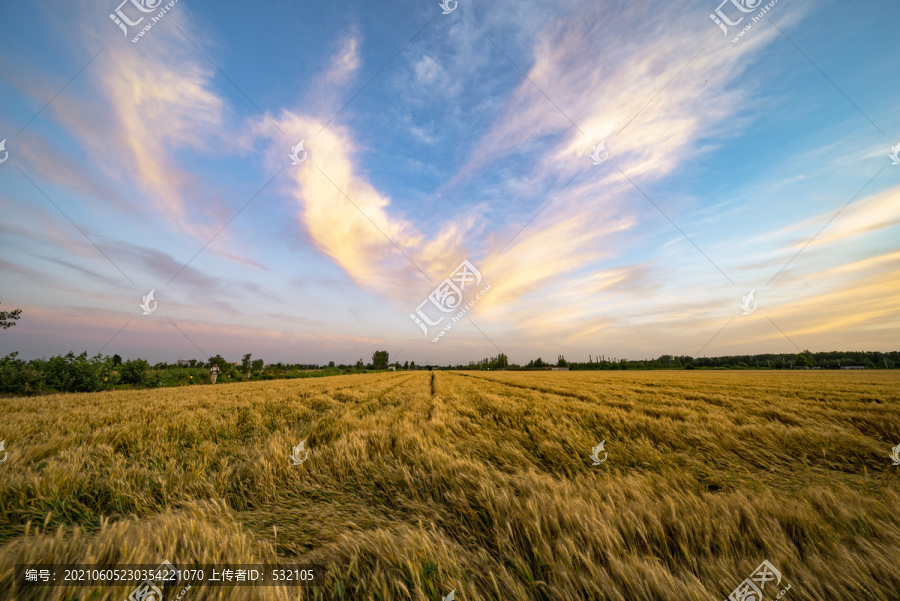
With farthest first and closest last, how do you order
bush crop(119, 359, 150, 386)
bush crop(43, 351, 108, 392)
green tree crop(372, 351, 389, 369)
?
green tree crop(372, 351, 389, 369) → bush crop(119, 359, 150, 386) → bush crop(43, 351, 108, 392)

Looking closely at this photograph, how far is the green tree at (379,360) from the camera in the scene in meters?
115

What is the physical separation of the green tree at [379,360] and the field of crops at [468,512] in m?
114

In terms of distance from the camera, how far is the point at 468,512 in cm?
222

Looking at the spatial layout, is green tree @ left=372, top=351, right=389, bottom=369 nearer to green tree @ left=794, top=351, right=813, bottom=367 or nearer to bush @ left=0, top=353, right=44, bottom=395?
bush @ left=0, top=353, right=44, bottom=395

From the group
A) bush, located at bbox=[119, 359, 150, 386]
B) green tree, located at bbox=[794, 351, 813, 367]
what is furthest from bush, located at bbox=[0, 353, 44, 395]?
green tree, located at bbox=[794, 351, 813, 367]

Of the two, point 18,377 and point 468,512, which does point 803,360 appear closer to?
point 468,512

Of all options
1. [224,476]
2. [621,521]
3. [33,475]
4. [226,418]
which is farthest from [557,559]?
[226,418]

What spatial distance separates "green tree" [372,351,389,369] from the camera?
11481 centimetres

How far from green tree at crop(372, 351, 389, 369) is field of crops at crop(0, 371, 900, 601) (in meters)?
114

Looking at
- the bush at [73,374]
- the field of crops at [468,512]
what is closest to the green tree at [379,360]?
the bush at [73,374]

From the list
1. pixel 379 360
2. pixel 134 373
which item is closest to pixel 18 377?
pixel 134 373

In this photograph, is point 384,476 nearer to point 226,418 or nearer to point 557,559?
point 557,559

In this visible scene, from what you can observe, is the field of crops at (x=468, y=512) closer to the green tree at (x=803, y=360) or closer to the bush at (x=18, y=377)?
the bush at (x=18, y=377)

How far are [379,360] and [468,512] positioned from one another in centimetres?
11830
